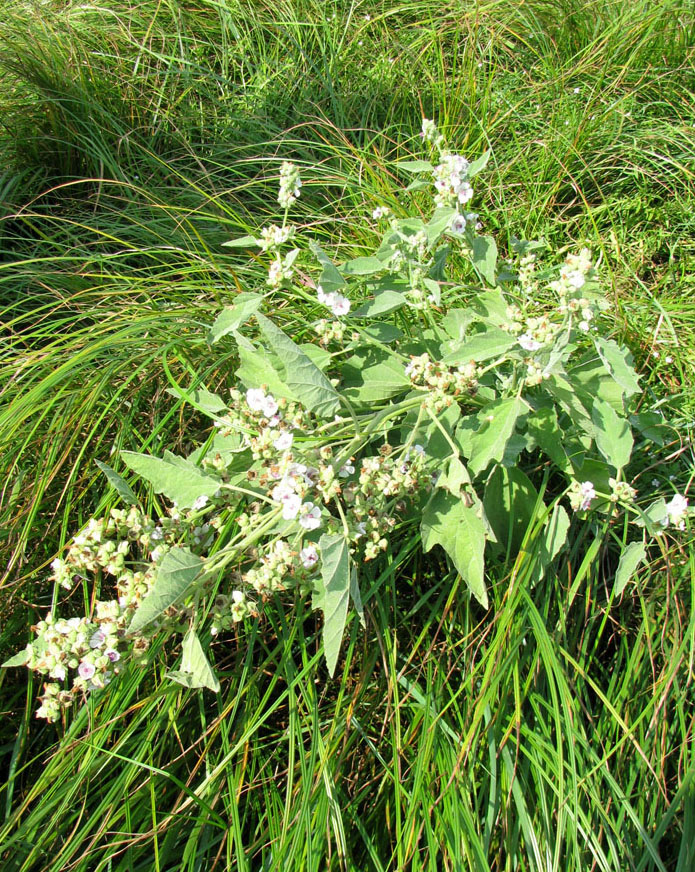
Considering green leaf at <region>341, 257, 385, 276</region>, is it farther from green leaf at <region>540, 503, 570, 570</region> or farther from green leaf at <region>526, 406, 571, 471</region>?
green leaf at <region>540, 503, 570, 570</region>

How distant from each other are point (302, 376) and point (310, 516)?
0.24 m

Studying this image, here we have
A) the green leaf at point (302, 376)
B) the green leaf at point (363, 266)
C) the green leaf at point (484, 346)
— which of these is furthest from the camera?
the green leaf at point (363, 266)

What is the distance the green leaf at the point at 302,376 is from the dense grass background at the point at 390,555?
0.41m

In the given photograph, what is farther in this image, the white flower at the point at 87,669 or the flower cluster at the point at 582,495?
the flower cluster at the point at 582,495

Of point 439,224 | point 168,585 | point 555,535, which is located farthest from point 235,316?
point 555,535

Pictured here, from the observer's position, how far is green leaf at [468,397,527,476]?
115 cm

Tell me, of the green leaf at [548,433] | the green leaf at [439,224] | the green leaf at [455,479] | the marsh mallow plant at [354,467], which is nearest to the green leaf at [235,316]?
the marsh mallow plant at [354,467]

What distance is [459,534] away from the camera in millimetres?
1209

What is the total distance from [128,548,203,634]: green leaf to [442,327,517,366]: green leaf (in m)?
0.57

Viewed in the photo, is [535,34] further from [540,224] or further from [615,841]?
[615,841]

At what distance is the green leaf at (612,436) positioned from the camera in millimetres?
1269

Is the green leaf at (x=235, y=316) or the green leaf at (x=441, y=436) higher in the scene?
the green leaf at (x=235, y=316)

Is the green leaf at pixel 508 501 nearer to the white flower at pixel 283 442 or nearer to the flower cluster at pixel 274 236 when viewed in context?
the white flower at pixel 283 442

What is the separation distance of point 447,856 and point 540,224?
6.33ft
